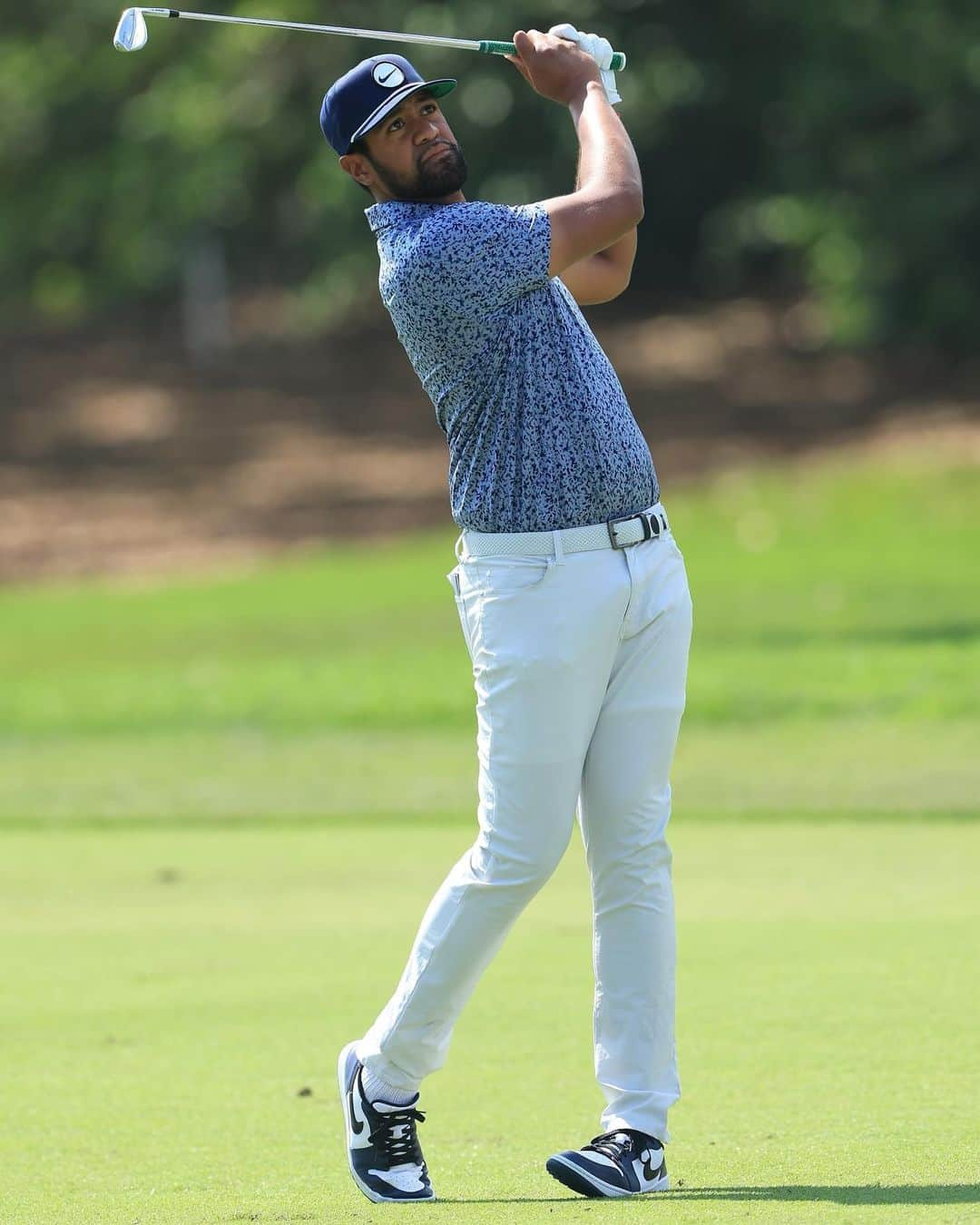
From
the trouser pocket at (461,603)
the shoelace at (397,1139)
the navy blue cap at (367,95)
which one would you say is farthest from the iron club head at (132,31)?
the shoelace at (397,1139)

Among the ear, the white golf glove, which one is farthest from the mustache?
the white golf glove

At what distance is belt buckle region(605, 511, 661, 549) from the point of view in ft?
12.2

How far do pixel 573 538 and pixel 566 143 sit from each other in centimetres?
2399

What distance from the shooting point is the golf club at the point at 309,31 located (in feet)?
13.0

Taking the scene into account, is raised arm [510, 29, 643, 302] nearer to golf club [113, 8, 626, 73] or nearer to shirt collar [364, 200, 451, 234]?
golf club [113, 8, 626, 73]

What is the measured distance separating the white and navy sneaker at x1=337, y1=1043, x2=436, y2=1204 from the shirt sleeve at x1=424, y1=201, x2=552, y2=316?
1406 millimetres

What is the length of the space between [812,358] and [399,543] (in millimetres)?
8358

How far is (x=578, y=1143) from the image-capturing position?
12.8ft

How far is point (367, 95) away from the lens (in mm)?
3748

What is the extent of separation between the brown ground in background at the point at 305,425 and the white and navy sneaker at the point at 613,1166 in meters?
22.5

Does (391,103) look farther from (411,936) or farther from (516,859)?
(411,936)

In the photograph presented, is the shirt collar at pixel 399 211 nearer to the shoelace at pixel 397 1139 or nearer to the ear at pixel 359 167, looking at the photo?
the ear at pixel 359 167

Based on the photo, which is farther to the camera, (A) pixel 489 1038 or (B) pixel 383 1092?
(A) pixel 489 1038

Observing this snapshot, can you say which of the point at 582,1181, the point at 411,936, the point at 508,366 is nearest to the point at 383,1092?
the point at 582,1181
